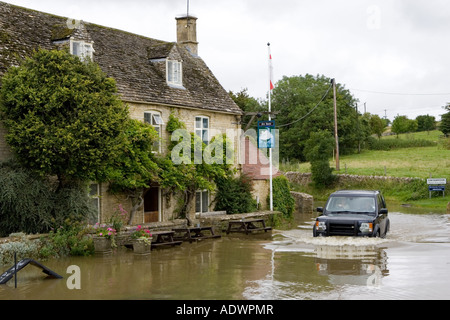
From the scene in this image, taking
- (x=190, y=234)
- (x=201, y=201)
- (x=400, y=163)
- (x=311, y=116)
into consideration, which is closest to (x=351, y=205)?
(x=190, y=234)

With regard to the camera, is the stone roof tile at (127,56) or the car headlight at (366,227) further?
the stone roof tile at (127,56)

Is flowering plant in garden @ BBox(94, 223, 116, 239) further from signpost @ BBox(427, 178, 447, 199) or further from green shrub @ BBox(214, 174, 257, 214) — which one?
signpost @ BBox(427, 178, 447, 199)

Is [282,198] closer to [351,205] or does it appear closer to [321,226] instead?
[351,205]

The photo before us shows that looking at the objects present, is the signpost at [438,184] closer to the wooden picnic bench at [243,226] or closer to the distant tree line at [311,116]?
the wooden picnic bench at [243,226]

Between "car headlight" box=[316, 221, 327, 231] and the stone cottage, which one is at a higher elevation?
Answer: the stone cottage

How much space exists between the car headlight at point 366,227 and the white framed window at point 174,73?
12365 millimetres

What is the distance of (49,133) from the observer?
1756cm

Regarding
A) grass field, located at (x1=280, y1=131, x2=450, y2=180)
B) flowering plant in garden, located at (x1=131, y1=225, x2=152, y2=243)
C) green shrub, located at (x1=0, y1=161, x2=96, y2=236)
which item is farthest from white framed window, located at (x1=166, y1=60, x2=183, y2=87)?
grass field, located at (x1=280, y1=131, x2=450, y2=180)

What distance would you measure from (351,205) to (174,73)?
11457mm

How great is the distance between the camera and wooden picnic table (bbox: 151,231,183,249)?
1909cm

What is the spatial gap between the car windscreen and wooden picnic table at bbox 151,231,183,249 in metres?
5.81

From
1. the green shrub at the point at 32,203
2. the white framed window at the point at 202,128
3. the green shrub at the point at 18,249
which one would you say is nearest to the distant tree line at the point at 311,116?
the white framed window at the point at 202,128

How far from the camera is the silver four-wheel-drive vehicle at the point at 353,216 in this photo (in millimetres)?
18219

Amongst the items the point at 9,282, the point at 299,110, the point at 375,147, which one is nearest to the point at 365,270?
the point at 9,282
